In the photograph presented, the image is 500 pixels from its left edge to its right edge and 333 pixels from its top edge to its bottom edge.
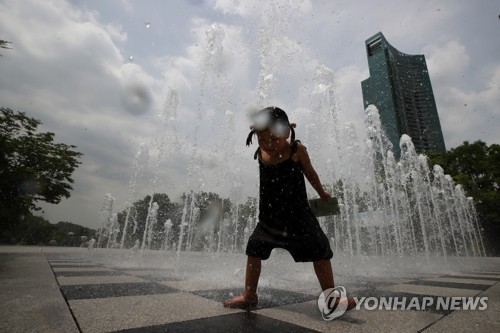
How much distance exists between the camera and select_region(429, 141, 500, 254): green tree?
71.2ft

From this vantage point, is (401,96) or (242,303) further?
(401,96)

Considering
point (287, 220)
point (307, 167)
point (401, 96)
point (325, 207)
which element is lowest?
point (287, 220)

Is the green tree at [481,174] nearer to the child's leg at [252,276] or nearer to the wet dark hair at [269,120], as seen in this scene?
the wet dark hair at [269,120]

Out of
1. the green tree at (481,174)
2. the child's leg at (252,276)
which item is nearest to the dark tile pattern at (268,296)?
the child's leg at (252,276)

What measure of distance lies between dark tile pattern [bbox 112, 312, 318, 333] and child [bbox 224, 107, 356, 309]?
36 centimetres

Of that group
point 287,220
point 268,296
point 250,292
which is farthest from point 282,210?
point 268,296

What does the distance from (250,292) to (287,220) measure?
649mm

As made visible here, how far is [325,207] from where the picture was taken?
7.89ft

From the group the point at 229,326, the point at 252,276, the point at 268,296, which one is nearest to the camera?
the point at 229,326

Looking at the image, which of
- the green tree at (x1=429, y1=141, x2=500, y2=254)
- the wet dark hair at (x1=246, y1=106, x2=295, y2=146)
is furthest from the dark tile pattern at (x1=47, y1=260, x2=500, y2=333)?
the green tree at (x1=429, y1=141, x2=500, y2=254)

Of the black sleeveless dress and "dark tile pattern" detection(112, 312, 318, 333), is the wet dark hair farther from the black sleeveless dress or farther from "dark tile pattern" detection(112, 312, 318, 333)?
"dark tile pattern" detection(112, 312, 318, 333)

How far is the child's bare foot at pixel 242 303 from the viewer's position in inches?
78.6

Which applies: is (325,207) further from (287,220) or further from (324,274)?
(324,274)

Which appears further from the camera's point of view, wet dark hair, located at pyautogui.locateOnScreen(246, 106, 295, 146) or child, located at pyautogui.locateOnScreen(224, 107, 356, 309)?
wet dark hair, located at pyautogui.locateOnScreen(246, 106, 295, 146)
